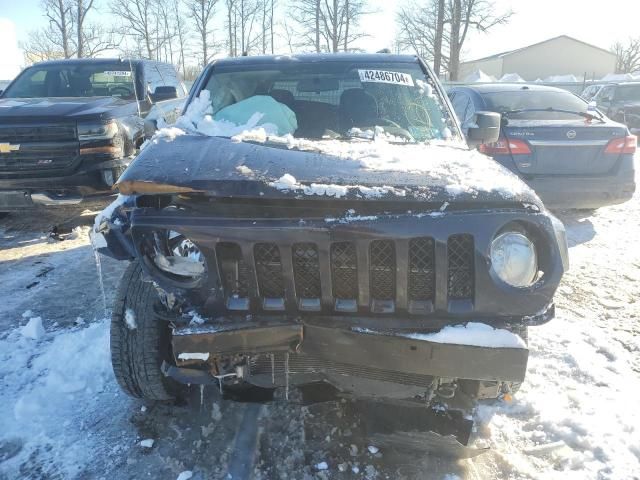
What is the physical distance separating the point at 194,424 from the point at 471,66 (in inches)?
2248

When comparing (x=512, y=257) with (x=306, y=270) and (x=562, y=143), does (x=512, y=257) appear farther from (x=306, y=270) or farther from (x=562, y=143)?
(x=562, y=143)

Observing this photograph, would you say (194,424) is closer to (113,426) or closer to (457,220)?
(113,426)

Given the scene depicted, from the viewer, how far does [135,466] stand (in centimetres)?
230

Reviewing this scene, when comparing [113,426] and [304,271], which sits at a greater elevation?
[304,271]

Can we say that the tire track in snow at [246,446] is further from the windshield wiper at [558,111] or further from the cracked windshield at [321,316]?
the windshield wiper at [558,111]

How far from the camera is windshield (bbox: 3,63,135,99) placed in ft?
22.0

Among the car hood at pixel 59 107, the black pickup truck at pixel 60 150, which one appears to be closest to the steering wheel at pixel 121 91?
the car hood at pixel 59 107

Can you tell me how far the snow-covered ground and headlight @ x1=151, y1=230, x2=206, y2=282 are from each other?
37.8 inches

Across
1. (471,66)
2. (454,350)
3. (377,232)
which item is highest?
(471,66)

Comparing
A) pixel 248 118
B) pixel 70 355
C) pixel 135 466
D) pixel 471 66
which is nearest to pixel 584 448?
pixel 135 466

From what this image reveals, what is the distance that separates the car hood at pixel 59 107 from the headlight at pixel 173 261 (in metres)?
3.95

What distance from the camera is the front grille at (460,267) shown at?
74.7 inches

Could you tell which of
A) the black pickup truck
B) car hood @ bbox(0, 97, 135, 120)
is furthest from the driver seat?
car hood @ bbox(0, 97, 135, 120)

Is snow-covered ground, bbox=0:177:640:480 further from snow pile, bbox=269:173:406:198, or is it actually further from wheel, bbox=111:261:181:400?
snow pile, bbox=269:173:406:198
